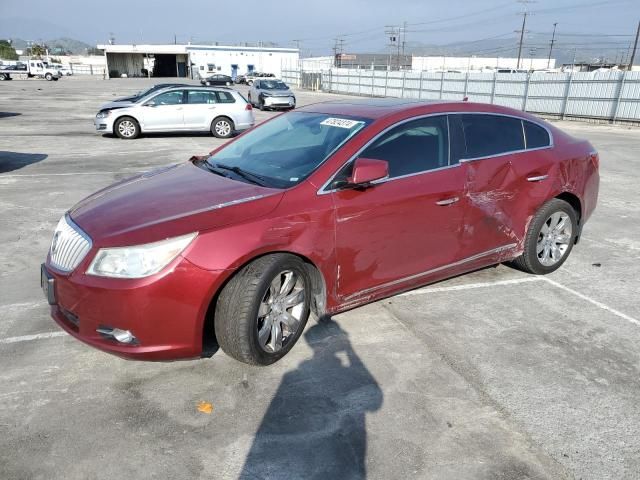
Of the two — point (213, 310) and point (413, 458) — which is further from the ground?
point (213, 310)

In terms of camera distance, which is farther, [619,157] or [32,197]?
[619,157]

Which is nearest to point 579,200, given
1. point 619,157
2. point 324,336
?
point 324,336

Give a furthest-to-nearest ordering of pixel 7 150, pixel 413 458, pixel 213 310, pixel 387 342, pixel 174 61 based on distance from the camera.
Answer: pixel 174 61, pixel 7 150, pixel 387 342, pixel 213 310, pixel 413 458

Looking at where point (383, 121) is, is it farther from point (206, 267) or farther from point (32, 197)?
point (32, 197)

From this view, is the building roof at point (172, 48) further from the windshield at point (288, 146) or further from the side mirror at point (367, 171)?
the side mirror at point (367, 171)

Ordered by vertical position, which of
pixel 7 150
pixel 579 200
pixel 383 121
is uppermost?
pixel 383 121

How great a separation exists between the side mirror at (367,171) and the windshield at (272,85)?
80.8 feet

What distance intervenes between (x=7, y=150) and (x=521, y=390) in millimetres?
13189

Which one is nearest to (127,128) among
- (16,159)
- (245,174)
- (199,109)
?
(199,109)

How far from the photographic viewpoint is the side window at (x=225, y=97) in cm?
1583

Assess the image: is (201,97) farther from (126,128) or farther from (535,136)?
(535,136)

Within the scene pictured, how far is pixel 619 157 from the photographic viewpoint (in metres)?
13.1

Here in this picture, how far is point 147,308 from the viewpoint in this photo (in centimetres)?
296

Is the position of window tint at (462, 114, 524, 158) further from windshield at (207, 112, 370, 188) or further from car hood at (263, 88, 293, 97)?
car hood at (263, 88, 293, 97)
